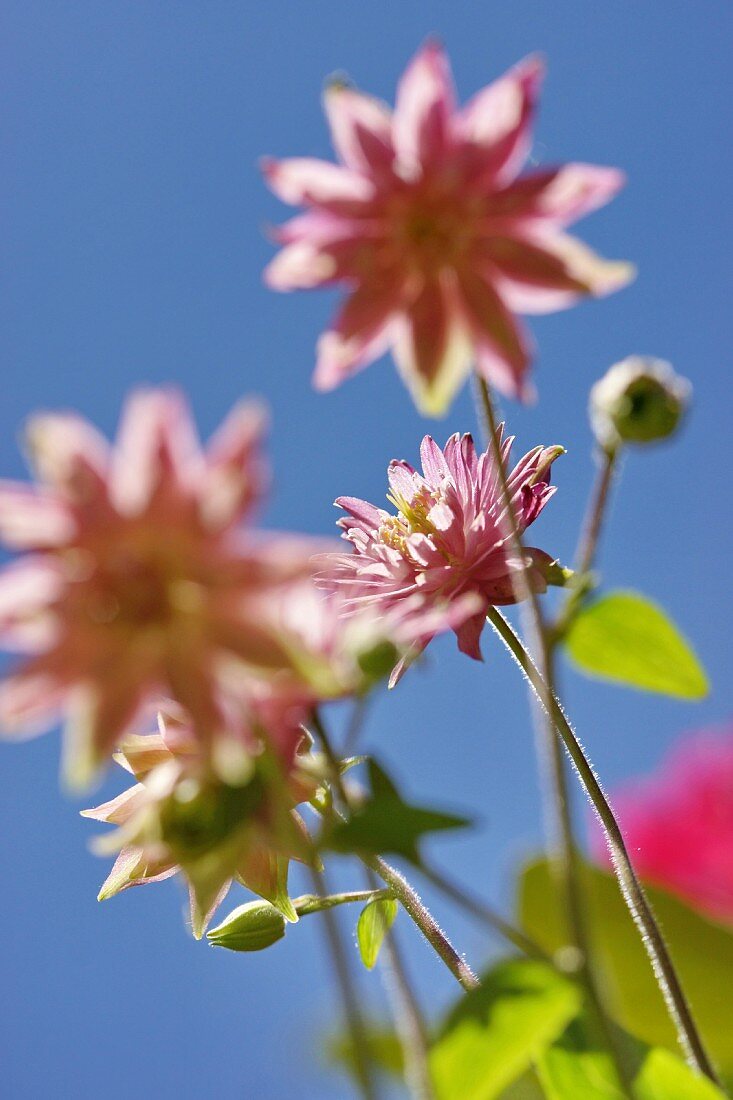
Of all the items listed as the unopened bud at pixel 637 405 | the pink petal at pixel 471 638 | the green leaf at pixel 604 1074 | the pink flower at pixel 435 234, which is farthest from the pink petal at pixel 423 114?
the green leaf at pixel 604 1074

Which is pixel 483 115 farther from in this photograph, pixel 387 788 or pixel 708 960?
pixel 708 960

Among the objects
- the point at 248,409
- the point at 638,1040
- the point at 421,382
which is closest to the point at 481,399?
the point at 421,382

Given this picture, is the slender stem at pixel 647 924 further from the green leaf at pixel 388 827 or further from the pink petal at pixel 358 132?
the pink petal at pixel 358 132

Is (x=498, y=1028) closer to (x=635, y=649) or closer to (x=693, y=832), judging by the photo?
(x=635, y=649)

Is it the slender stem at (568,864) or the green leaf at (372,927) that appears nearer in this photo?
the slender stem at (568,864)

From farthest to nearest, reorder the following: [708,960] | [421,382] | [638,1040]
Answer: [708,960]
[638,1040]
[421,382]

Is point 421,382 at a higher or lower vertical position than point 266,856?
higher
